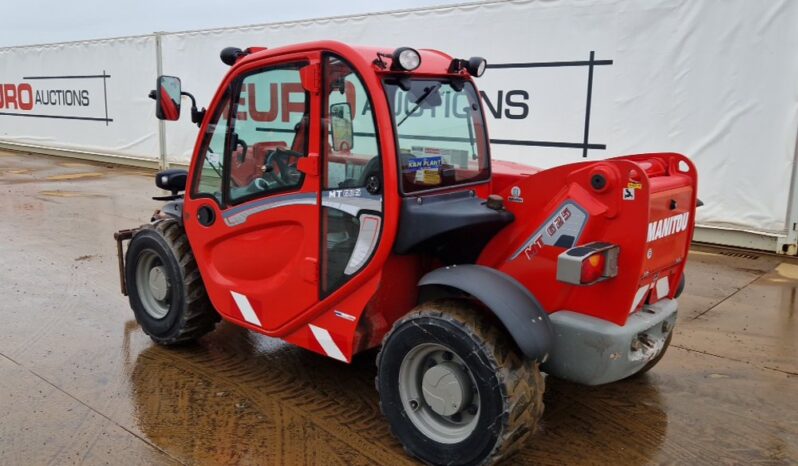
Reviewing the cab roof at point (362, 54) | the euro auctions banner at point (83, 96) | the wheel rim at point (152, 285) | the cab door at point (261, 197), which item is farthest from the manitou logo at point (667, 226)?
the euro auctions banner at point (83, 96)

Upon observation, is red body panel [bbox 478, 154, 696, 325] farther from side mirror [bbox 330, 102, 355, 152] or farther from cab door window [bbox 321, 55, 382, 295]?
side mirror [bbox 330, 102, 355, 152]

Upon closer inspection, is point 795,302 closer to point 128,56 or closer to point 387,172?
point 387,172

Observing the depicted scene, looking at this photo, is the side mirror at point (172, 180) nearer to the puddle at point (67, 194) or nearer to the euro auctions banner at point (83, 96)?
the puddle at point (67, 194)

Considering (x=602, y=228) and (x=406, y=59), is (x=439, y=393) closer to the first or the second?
(x=602, y=228)

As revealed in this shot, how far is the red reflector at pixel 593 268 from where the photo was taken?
2717mm

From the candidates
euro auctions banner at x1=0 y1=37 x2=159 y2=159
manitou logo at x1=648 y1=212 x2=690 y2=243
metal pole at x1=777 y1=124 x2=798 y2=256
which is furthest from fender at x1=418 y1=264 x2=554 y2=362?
euro auctions banner at x1=0 y1=37 x2=159 y2=159

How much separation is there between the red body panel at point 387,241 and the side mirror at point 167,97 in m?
0.22

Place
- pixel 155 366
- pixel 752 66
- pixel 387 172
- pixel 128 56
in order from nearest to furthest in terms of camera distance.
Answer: pixel 387 172 → pixel 155 366 → pixel 752 66 → pixel 128 56

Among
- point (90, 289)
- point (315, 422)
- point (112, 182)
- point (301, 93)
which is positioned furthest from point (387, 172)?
point (112, 182)

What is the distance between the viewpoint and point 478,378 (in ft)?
9.33

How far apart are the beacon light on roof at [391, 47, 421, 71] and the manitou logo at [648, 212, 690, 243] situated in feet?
4.26

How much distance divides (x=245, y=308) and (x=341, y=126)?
1280 mm

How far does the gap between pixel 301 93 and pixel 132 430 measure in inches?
77.0

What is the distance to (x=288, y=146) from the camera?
11.6 feet
